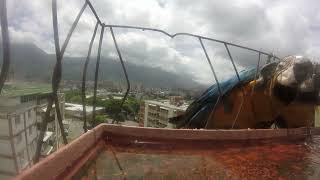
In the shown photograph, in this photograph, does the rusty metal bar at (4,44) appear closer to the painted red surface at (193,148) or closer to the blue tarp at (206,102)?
the painted red surface at (193,148)

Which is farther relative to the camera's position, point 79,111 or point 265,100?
point 79,111

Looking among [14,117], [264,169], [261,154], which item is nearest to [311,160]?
[261,154]

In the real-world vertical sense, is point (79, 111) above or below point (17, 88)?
below

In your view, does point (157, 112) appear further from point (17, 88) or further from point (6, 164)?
point (6, 164)

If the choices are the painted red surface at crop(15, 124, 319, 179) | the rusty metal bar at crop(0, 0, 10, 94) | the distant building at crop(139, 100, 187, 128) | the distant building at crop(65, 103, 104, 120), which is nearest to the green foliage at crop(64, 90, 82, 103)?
the distant building at crop(65, 103, 104, 120)

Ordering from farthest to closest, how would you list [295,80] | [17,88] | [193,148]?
1. [295,80]
2. [17,88]
3. [193,148]

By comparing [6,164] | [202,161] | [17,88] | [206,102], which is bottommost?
[6,164]

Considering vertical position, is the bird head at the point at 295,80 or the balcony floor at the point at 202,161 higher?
the bird head at the point at 295,80

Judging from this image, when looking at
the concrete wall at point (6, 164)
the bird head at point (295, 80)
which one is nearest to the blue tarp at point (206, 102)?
the bird head at point (295, 80)

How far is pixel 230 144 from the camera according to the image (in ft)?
13.4

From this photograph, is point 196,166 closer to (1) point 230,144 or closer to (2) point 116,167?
(2) point 116,167

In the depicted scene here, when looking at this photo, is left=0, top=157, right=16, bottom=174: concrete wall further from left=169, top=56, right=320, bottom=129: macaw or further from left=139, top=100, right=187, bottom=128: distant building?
left=139, top=100, right=187, bottom=128: distant building

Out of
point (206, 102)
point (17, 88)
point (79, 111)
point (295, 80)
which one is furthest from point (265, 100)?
point (79, 111)

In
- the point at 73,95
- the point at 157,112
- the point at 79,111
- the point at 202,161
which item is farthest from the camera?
the point at 157,112
